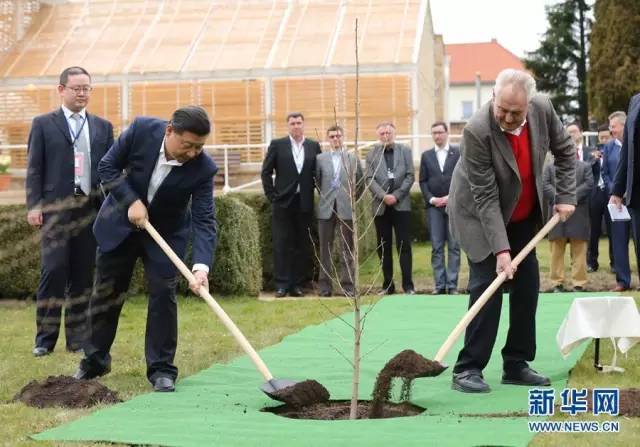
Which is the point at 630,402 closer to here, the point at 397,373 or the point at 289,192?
the point at 397,373

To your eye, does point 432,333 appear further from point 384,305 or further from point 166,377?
point 166,377

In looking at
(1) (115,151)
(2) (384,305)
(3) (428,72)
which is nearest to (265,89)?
(3) (428,72)

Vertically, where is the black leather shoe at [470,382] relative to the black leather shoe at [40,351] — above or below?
above

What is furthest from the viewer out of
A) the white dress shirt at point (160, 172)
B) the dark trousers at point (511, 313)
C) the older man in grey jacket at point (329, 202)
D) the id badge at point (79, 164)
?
the older man in grey jacket at point (329, 202)

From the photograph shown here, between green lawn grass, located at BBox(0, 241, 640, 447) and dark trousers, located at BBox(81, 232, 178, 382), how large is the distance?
8.5 inches

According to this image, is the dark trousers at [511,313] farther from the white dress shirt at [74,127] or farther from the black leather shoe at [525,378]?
the white dress shirt at [74,127]

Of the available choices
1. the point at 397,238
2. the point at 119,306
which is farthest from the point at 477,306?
the point at 397,238

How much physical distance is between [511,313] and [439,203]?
657cm

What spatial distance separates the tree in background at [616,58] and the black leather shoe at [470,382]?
28.1 metres

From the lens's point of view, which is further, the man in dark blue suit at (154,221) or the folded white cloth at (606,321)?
the folded white cloth at (606,321)

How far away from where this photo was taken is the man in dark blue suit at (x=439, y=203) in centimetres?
1458

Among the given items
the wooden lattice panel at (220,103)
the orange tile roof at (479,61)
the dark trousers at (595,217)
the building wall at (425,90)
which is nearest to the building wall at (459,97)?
the orange tile roof at (479,61)

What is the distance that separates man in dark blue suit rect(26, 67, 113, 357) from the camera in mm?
9672

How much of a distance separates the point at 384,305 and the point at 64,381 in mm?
6000
